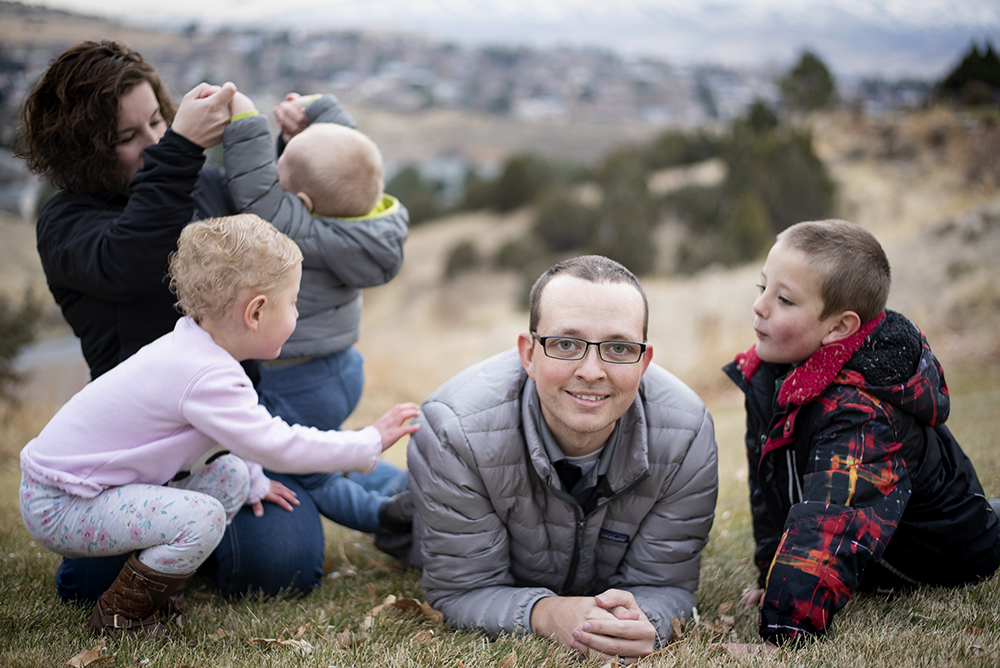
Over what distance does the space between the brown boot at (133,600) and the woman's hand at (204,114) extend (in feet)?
5.03

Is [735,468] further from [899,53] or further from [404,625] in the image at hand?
[899,53]

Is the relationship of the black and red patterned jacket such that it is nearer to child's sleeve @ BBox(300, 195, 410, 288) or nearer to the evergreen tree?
child's sleeve @ BBox(300, 195, 410, 288)

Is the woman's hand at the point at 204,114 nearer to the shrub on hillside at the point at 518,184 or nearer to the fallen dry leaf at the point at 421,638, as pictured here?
the fallen dry leaf at the point at 421,638

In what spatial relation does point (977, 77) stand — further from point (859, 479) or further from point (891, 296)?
point (859, 479)

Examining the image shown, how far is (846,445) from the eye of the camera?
2.59 metres

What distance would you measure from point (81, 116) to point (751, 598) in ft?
11.0

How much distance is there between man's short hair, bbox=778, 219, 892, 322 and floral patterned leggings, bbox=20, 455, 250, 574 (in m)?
2.41

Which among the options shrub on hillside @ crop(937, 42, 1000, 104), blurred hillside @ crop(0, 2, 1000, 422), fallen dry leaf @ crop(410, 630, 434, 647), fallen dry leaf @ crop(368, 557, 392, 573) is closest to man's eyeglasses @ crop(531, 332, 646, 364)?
fallen dry leaf @ crop(410, 630, 434, 647)

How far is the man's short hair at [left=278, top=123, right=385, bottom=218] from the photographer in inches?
128

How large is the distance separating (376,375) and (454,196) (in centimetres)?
2900

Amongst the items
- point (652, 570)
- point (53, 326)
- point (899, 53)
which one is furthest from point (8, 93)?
point (899, 53)

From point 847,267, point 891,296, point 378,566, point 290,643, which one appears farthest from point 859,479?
point 891,296

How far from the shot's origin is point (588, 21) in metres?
67.9

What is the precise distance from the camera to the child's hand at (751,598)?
308 centimetres
